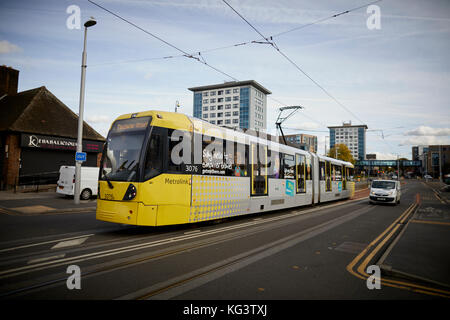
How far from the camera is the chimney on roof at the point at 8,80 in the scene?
2786cm

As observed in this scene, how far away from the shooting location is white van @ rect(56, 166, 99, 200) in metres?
17.0

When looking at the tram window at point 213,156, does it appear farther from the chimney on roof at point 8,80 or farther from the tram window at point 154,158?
the chimney on roof at point 8,80

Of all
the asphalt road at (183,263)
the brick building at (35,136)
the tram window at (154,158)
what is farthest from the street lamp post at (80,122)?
the brick building at (35,136)

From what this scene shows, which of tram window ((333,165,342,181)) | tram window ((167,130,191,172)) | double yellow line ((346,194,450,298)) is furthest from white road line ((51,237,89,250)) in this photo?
tram window ((333,165,342,181))

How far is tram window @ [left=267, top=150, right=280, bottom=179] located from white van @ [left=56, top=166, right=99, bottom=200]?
11628mm

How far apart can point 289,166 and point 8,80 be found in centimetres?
3062

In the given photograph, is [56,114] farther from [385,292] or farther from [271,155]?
[385,292]

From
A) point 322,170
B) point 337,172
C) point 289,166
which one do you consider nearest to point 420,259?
point 289,166

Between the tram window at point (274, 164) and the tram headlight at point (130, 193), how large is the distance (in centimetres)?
649

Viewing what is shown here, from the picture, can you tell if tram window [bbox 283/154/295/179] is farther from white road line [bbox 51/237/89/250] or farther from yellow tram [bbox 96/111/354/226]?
white road line [bbox 51/237/89/250]

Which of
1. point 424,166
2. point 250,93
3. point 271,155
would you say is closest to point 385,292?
point 271,155

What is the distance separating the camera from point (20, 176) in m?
21.9

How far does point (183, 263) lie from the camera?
507 centimetres

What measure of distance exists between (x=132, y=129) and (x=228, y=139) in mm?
3410
